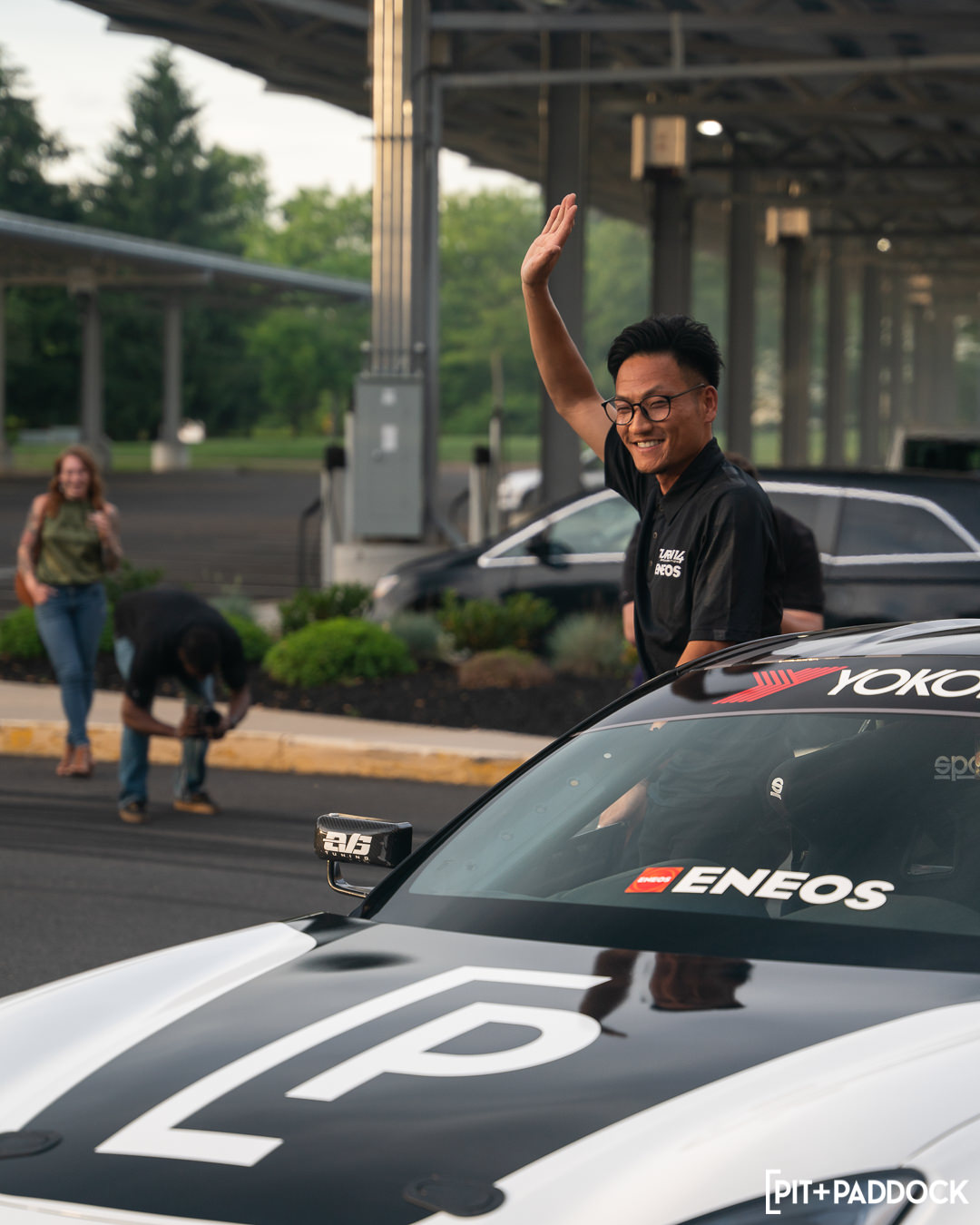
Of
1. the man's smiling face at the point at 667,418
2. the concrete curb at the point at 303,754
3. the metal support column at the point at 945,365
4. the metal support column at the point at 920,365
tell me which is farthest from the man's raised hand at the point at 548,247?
the metal support column at the point at 945,365

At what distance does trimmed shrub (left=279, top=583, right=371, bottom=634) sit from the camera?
14.4 metres

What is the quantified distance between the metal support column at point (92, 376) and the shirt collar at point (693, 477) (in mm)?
48249

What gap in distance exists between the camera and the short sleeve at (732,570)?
3986mm

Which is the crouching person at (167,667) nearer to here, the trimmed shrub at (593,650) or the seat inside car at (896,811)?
the trimmed shrub at (593,650)

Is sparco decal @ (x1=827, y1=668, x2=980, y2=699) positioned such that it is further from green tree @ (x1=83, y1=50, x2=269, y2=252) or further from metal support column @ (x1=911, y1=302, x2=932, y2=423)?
green tree @ (x1=83, y1=50, x2=269, y2=252)

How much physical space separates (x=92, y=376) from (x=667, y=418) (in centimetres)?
4956

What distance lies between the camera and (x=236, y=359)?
94.9 m

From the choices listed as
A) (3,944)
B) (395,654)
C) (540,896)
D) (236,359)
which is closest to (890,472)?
(395,654)

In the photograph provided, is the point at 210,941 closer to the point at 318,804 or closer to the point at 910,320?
the point at 318,804

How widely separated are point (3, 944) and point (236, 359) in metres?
90.3

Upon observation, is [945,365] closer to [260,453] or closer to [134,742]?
[260,453]

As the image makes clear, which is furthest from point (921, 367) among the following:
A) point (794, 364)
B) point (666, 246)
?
point (666, 246)

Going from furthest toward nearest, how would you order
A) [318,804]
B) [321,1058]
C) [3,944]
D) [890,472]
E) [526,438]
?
1. [526,438]
2. [890,472]
3. [318,804]
4. [3,944]
5. [321,1058]

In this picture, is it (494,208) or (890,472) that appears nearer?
(890,472)
